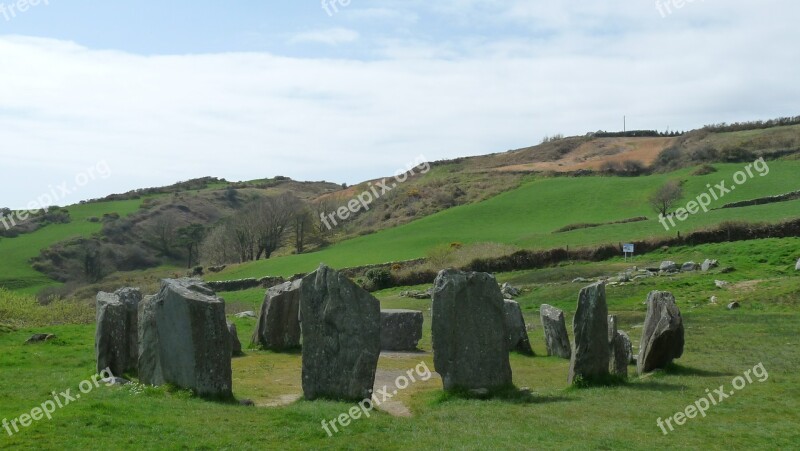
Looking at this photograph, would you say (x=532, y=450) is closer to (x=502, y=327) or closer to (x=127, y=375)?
(x=502, y=327)

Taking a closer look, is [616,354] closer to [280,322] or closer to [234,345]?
[280,322]

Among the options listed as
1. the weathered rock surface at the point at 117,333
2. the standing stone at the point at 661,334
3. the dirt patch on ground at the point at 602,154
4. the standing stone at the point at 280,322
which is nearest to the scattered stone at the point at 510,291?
the standing stone at the point at 280,322

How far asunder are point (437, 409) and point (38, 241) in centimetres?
10433

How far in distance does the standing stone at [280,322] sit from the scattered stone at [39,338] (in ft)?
22.0

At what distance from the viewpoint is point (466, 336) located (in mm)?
18828

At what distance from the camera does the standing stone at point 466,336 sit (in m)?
18.8

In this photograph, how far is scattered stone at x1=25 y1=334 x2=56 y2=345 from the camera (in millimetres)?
26884

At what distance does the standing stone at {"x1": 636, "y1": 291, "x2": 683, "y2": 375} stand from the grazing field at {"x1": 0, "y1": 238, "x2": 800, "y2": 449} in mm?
481

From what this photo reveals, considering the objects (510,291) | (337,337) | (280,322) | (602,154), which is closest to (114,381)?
(337,337)

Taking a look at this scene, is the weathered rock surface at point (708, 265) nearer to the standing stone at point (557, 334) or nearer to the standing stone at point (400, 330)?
the standing stone at point (557, 334)

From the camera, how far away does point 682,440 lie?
46.9ft

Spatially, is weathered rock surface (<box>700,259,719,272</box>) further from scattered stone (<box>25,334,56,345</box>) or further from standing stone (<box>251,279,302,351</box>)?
scattered stone (<box>25,334,56,345</box>)

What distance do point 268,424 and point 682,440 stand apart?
23.6 feet

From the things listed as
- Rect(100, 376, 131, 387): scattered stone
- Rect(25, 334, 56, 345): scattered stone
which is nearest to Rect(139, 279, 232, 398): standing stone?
Rect(100, 376, 131, 387): scattered stone
